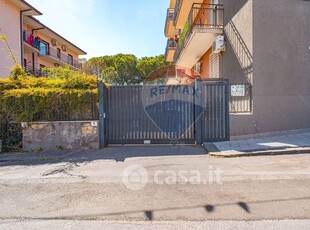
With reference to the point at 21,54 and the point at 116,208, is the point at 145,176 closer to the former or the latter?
the point at 116,208

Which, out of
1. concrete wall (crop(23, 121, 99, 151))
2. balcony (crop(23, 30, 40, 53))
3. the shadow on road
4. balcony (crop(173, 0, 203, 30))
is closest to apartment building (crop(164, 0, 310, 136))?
the shadow on road

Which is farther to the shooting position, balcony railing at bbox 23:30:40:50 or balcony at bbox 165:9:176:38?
balcony railing at bbox 23:30:40:50

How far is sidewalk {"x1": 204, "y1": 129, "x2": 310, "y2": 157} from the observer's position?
6.89 m

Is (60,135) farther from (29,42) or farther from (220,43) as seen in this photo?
(29,42)

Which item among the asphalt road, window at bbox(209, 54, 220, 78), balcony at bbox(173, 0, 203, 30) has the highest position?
balcony at bbox(173, 0, 203, 30)

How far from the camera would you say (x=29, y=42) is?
944 inches

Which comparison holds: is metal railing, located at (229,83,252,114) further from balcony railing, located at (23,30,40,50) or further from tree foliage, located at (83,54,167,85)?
tree foliage, located at (83,54,167,85)

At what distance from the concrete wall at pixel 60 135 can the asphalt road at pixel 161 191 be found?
147cm

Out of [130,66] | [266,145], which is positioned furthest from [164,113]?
Result: [130,66]

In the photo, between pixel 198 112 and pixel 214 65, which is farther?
pixel 214 65

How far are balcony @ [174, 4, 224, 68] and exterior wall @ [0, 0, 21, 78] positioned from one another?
13443 mm

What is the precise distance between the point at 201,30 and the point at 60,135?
759cm

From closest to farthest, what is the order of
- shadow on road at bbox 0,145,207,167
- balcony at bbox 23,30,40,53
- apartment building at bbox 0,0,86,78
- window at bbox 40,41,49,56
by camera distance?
shadow on road at bbox 0,145,207,167 < apartment building at bbox 0,0,86,78 < balcony at bbox 23,30,40,53 < window at bbox 40,41,49,56

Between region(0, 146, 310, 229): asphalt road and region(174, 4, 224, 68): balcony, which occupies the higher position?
region(174, 4, 224, 68): balcony
